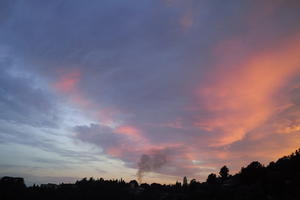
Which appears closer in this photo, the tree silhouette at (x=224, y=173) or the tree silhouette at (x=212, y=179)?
the tree silhouette at (x=212, y=179)

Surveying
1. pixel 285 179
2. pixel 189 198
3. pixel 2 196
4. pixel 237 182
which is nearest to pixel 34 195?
pixel 2 196

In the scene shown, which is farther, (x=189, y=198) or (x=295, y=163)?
(x=189, y=198)

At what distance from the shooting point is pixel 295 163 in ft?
376

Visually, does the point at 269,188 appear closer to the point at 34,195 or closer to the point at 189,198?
the point at 189,198

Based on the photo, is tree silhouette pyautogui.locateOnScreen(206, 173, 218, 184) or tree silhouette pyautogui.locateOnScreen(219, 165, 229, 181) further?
tree silhouette pyautogui.locateOnScreen(219, 165, 229, 181)

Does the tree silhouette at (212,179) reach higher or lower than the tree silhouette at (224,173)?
lower

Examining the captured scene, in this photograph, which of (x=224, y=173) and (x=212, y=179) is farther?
(x=224, y=173)

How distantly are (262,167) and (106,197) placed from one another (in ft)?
354

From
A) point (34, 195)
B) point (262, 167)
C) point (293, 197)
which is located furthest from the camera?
point (34, 195)

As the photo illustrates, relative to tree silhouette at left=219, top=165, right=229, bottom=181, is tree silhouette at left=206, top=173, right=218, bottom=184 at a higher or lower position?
lower

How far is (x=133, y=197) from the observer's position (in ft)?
626

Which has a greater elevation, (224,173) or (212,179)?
(224,173)

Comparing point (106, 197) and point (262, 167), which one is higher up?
point (262, 167)

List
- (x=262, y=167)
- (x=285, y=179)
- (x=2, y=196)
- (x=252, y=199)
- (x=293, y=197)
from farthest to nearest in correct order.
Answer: (x=2, y=196), (x=262, y=167), (x=285, y=179), (x=252, y=199), (x=293, y=197)
